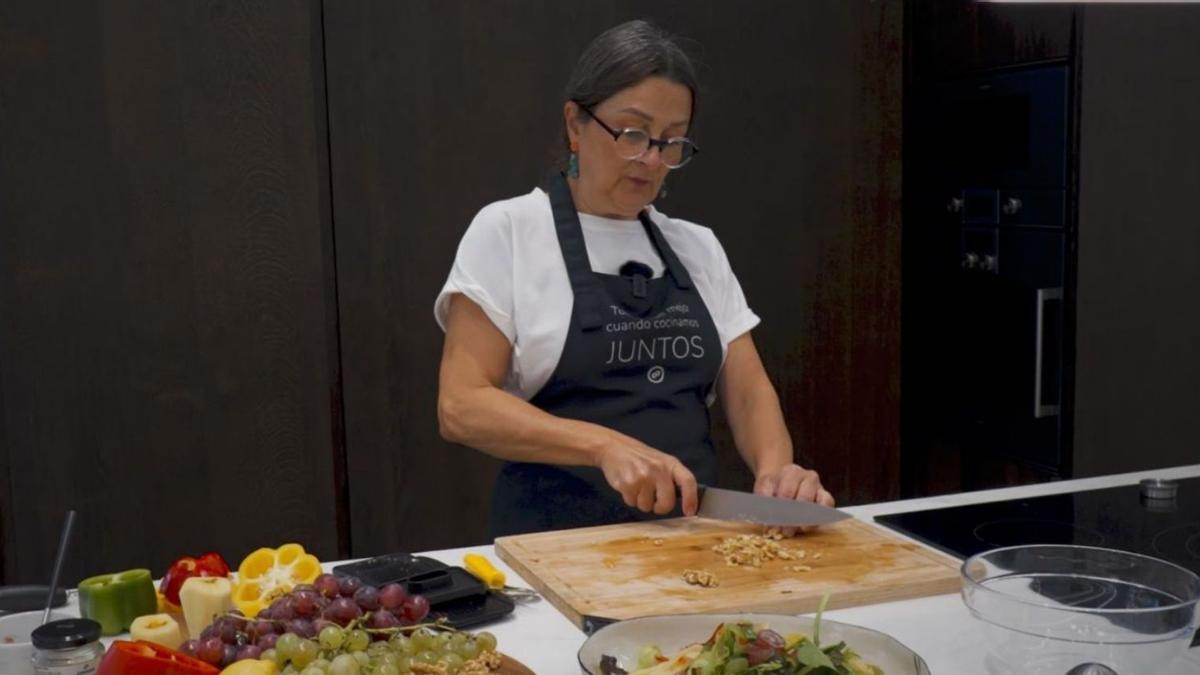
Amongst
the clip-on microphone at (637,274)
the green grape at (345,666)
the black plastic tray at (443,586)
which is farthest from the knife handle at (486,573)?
the clip-on microphone at (637,274)

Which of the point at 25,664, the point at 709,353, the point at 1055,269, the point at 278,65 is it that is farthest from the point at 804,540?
the point at 278,65

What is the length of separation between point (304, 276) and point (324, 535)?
64 centimetres

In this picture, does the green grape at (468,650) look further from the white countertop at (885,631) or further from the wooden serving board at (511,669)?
the white countertop at (885,631)

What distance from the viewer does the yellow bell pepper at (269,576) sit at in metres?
1.25

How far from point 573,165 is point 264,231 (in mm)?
1003

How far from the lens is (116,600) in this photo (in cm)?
126

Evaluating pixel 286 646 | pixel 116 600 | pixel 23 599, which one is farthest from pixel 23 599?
pixel 286 646

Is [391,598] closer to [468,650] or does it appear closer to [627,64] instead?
[468,650]

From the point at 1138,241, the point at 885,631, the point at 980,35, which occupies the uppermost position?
the point at 980,35

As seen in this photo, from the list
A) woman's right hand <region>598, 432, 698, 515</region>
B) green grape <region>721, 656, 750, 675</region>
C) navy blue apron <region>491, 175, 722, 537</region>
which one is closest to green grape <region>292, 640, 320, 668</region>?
green grape <region>721, 656, 750, 675</region>

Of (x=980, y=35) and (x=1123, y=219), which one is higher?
(x=980, y=35)

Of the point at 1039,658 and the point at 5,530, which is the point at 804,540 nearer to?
the point at 1039,658

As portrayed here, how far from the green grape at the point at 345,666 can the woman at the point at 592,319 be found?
2.87 ft

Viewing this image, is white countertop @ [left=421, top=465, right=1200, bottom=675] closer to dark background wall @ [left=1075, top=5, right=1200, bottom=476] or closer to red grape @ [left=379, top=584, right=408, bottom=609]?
red grape @ [left=379, top=584, right=408, bottom=609]
